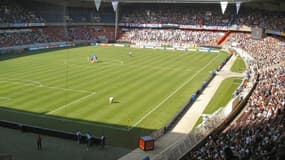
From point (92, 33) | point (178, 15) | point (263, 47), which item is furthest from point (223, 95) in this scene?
point (92, 33)

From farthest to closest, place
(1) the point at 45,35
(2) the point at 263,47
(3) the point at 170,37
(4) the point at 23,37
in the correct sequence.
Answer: (3) the point at 170,37 → (1) the point at 45,35 → (4) the point at 23,37 → (2) the point at 263,47

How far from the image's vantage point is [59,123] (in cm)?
3064

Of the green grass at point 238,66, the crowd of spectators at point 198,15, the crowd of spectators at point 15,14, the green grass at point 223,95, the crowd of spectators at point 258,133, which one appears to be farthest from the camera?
the crowd of spectators at point 198,15

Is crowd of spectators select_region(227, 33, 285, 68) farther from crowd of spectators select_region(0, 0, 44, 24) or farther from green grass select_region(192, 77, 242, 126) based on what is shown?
crowd of spectators select_region(0, 0, 44, 24)

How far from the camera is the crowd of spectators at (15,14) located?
7969 cm

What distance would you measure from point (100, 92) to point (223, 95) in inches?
510

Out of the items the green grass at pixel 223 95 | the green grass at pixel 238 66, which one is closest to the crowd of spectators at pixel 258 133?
the green grass at pixel 223 95

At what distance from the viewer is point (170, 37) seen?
9794 cm

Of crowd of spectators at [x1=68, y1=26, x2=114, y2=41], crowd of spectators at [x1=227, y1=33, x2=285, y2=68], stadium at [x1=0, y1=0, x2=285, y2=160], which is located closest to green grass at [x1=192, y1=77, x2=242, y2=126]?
stadium at [x1=0, y1=0, x2=285, y2=160]

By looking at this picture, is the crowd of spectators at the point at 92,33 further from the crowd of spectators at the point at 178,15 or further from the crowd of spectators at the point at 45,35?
the crowd of spectators at the point at 178,15

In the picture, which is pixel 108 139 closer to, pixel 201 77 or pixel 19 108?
pixel 19 108

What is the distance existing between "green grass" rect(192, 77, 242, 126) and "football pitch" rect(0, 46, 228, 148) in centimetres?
267

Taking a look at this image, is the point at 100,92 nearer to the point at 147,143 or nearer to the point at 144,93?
the point at 144,93

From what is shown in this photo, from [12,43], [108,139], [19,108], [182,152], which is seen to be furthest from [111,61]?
[182,152]
